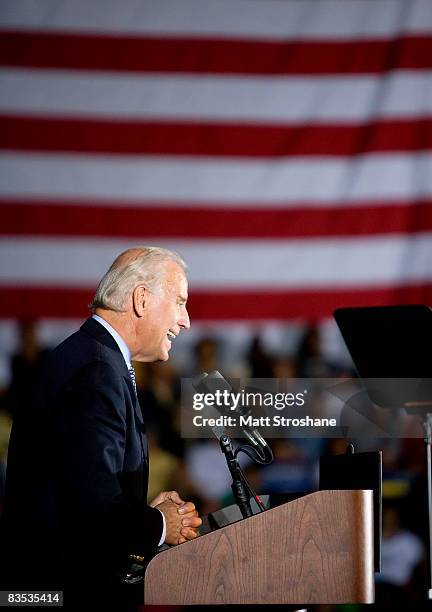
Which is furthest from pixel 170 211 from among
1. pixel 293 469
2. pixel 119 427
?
pixel 119 427

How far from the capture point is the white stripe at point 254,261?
4.62 metres

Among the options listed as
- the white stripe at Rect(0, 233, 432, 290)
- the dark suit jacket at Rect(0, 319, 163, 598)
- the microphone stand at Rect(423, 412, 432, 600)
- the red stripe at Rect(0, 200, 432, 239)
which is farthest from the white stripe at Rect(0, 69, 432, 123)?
the dark suit jacket at Rect(0, 319, 163, 598)

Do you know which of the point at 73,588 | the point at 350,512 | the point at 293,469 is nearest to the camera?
the point at 350,512

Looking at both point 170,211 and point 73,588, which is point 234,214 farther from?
point 73,588

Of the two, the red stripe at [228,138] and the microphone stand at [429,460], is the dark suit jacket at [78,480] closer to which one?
the microphone stand at [429,460]

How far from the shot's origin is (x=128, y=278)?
2.17 m

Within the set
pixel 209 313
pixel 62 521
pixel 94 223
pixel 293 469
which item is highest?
pixel 94 223

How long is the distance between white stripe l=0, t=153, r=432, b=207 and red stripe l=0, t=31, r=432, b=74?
43cm

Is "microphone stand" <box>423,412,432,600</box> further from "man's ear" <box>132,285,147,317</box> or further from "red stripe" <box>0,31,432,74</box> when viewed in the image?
"red stripe" <box>0,31,432,74</box>

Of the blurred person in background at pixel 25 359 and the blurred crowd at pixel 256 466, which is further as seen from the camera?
the blurred person in background at pixel 25 359

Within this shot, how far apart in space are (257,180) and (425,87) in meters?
0.89

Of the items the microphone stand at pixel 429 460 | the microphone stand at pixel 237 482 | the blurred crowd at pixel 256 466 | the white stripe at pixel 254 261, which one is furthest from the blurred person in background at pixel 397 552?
the microphone stand at pixel 237 482

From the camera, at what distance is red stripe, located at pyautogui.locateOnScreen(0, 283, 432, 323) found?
15.1 feet

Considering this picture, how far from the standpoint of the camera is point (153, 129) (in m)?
4.71
